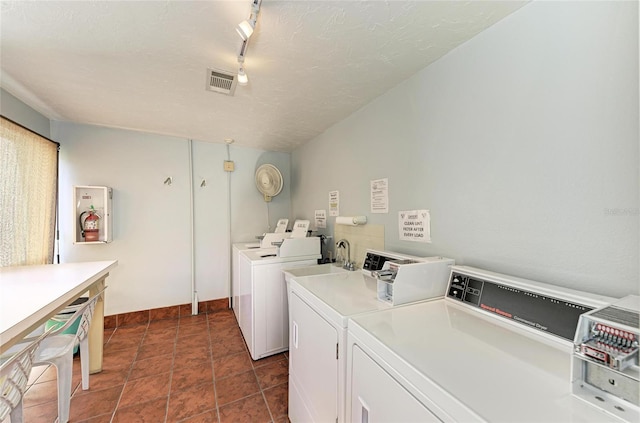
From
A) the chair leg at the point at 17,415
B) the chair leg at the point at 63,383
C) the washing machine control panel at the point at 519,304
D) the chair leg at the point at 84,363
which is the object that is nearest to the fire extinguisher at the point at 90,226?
the chair leg at the point at 84,363

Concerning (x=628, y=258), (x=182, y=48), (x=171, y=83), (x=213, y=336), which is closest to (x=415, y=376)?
(x=628, y=258)

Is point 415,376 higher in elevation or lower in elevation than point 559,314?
lower

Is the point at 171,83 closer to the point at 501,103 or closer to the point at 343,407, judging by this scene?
the point at 501,103

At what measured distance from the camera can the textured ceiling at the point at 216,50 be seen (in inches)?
43.3

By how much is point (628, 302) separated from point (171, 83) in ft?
8.30

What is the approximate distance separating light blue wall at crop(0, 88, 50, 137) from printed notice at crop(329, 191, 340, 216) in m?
2.69

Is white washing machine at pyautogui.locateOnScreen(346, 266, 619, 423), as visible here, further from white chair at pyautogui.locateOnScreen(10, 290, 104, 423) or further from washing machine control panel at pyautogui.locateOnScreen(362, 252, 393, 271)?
white chair at pyautogui.locateOnScreen(10, 290, 104, 423)

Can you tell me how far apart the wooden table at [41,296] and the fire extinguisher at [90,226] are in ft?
2.22

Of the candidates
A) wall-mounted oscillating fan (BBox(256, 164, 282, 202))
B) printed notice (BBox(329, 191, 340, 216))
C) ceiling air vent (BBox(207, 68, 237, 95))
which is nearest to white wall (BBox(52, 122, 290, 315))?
wall-mounted oscillating fan (BBox(256, 164, 282, 202))

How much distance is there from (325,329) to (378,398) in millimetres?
364

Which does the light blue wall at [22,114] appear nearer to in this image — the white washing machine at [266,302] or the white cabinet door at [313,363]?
the white washing machine at [266,302]

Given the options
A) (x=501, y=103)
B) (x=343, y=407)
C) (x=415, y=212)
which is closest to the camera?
(x=343, y=407)

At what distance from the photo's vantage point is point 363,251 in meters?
2.08

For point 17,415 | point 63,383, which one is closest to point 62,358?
point 63,383
